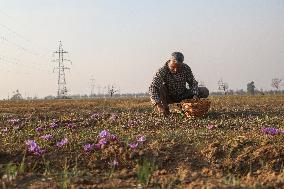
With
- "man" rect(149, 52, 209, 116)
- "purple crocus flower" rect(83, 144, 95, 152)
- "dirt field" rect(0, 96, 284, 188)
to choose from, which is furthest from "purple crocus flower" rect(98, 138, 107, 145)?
"man" rect(149, 52, 209, 116)

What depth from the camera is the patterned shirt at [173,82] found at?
12530 millimetres

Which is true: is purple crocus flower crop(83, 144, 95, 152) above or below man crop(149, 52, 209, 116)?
below

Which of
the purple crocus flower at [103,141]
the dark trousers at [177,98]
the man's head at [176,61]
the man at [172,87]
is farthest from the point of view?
the dark trousers at [177,98]

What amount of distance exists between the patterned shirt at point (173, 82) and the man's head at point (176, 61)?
0.69ft

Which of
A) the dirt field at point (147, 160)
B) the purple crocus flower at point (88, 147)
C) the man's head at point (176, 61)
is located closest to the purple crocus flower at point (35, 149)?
the dirt field at point (147, 160)

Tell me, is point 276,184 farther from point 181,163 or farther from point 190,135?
point 190,135

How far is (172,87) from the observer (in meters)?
12.9

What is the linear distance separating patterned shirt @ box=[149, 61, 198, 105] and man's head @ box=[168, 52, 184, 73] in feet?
0.69

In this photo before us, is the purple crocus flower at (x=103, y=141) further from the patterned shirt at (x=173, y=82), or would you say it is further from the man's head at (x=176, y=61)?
the patterned shirt at (x=173, y=82)

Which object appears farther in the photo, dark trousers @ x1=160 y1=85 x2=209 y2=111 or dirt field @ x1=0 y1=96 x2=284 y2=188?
dark trousers @ x1=160 y1=85 x2=209 y2=111

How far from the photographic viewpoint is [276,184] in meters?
5.34

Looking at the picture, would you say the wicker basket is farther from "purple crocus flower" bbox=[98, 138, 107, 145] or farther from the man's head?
"purple crocus flower" bbox=[98, 138, 107, 145]

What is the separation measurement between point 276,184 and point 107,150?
261 cm

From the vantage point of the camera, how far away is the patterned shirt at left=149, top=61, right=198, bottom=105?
41.1 feet
